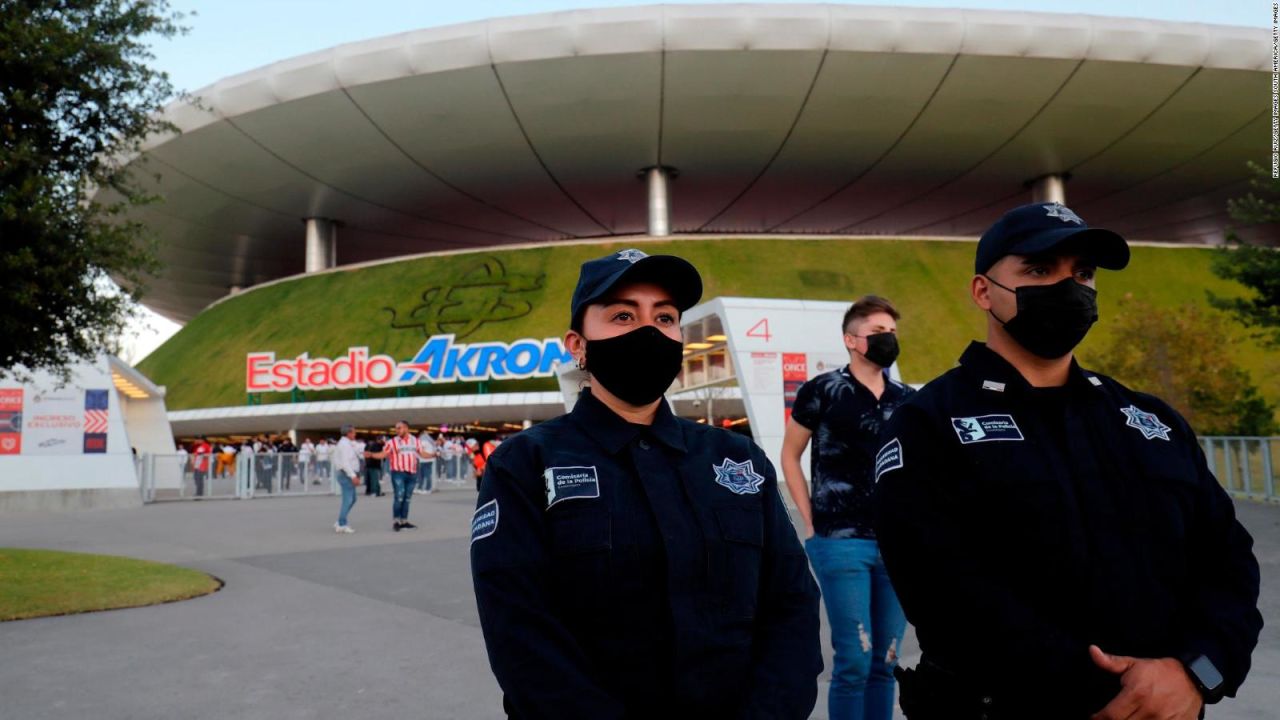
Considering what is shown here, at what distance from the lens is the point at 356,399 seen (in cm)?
4222

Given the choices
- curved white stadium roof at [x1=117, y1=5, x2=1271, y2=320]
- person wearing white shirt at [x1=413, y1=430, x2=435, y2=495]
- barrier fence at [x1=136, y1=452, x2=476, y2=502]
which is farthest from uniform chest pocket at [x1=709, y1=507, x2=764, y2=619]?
curved white stadium roof at [x1=117, y1=5, x2=1271, y2=320]

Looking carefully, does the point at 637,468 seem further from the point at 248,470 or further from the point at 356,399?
the point at 356,399

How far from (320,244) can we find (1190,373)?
40.4 m

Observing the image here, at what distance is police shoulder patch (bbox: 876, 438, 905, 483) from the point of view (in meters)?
2.35

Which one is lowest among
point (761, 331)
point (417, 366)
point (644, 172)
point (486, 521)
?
point (486, 521)

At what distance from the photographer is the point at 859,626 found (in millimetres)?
3814

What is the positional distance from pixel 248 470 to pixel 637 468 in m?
25.9

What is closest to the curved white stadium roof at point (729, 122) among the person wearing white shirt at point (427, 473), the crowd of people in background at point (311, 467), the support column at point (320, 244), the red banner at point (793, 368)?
the support column at point (320, 244)

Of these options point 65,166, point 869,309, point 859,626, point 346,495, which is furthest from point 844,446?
point 346,495

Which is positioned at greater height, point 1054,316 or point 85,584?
point 1054,316

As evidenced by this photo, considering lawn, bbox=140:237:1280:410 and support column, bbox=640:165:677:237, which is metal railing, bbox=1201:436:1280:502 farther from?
support column, bbox=640:165:677:237

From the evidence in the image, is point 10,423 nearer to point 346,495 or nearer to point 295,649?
point 346,495

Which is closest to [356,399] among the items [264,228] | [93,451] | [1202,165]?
[264,228]

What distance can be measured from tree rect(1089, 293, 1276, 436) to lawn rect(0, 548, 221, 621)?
23312 mm
